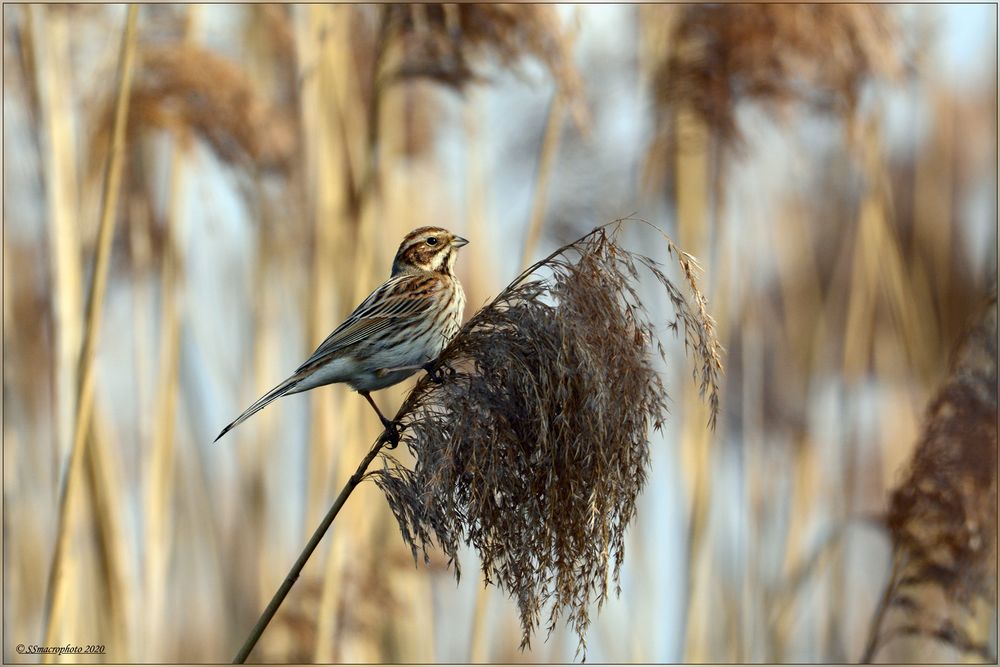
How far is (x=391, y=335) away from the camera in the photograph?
363cm

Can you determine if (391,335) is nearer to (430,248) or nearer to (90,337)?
(430,248)

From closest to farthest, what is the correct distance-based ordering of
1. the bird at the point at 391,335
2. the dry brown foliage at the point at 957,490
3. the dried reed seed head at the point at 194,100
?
the dry brown foliage at the point at 957,490, the bird at the point at 391,335, the dried reed seed head at the point at 194,100

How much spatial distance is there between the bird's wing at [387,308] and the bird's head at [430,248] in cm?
19

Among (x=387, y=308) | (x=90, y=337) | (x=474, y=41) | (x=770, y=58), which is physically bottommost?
(x=90, y=337)

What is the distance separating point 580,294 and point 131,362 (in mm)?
3440

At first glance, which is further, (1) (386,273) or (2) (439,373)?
(1) (386,273)

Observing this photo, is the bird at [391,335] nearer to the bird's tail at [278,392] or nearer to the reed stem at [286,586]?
the bird's tail at [278,392]

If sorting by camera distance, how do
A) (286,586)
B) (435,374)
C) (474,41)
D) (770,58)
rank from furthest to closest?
(770,58), (474,41), (435,374), (286,586)

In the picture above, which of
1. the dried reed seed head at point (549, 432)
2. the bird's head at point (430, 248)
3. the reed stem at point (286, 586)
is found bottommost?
the reed stem at point (286, 586)

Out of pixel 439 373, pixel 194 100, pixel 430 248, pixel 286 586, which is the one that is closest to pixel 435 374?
pixel 439 373

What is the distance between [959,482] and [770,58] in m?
2.33

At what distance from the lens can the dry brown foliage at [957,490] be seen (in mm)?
3316

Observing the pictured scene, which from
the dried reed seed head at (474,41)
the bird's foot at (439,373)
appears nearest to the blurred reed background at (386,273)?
the dried reed seed head at (474,41)

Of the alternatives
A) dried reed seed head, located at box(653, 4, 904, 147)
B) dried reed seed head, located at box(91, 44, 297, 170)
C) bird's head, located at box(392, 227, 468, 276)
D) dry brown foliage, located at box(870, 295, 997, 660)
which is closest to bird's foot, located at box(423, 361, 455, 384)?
bird's head, located at box(392, 227, 468, 276)
